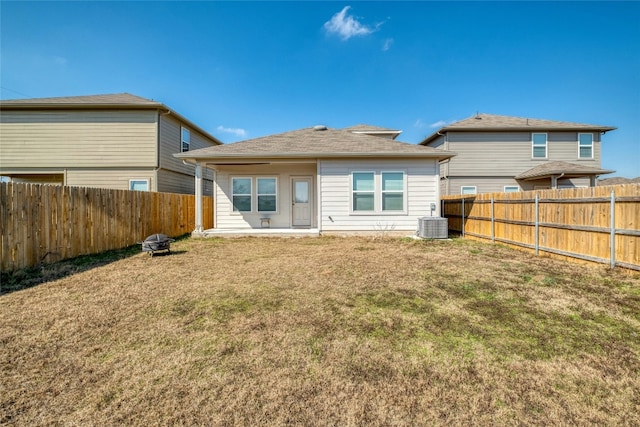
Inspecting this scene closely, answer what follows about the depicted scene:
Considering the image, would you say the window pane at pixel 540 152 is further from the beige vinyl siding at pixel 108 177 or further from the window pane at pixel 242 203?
the beige vinyl siding at pixel 108 177

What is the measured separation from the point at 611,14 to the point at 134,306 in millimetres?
17732

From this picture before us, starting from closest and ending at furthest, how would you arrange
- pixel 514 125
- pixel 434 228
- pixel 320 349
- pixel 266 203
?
pixel 320 349
pixel 434 228
pixel 266 203
pixel 514 125

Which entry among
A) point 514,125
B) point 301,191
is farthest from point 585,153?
point 301,191

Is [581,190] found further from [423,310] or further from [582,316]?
[423,310]

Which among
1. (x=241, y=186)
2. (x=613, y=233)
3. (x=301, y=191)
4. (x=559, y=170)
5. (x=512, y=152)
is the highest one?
(x=512, y=152)

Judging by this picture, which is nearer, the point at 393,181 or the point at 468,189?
the point at 393,181

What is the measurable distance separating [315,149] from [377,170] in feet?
7.96

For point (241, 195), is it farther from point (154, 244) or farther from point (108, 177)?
point (108, 177)

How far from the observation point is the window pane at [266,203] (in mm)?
11312

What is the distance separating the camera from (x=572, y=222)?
594 cm

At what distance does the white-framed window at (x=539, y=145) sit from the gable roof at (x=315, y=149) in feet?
32.1

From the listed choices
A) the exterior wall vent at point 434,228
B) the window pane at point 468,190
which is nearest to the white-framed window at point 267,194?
the exterior wall vent at point 434,228

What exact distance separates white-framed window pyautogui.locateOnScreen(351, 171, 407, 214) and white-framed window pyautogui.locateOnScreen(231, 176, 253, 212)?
4489 millimetres

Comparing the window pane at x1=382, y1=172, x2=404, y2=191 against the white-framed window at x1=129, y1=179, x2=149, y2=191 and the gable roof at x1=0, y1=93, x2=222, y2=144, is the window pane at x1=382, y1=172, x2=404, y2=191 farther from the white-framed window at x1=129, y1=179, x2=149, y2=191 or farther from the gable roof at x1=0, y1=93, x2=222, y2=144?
the white-framed window at x1=129, y1=179, x2=149, y2=191
